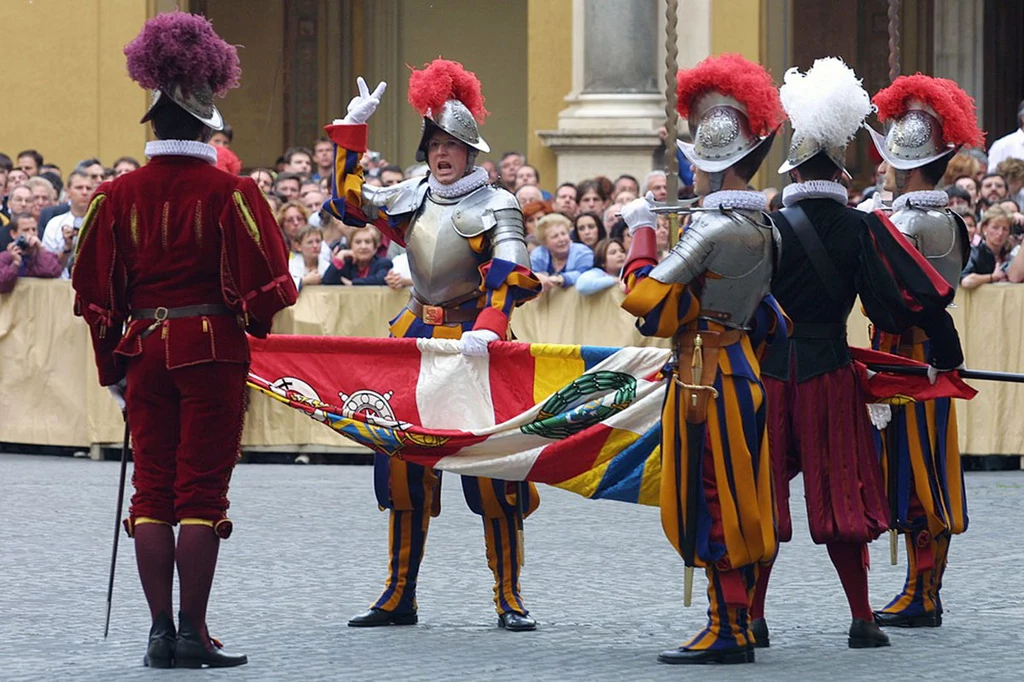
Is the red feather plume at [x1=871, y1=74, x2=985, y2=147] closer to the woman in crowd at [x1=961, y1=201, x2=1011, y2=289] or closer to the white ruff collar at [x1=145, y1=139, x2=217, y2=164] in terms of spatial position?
the white ruff collar at [x1=145, y1=139, x2=217, y2=164]

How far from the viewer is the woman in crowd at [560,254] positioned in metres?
12.8

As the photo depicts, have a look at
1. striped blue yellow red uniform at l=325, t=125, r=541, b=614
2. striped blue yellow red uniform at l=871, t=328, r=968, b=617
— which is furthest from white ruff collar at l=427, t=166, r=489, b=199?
striped blue yellow red uniform at l=871, t=328, r=968, b=617

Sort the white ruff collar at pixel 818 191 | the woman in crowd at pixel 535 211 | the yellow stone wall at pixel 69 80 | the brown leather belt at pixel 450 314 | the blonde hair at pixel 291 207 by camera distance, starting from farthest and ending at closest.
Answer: the yellow stone wall at pixel 69 80, the blonde hair at pixel 291 207, the woman in crowd at pixel 535 211, the brown leather belt at pixel 450 314, the white ruff collar at pixel 818 191

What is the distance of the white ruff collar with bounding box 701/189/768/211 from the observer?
699cm

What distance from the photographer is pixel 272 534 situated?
389 inches

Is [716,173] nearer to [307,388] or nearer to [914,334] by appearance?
[914,334]

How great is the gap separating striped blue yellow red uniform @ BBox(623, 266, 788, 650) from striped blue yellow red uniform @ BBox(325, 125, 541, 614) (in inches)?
34.5

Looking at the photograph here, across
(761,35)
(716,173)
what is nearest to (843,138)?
(716,173)

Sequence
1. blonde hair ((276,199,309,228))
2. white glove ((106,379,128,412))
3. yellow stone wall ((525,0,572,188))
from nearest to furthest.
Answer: white glove ((106,379,128,412)) → blonde hair ((276,199,309,228)) → yellow stone wall ((525,0,572,188))

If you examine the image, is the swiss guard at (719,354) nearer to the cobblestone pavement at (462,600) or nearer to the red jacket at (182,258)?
the cobblestone pavement at (462,600)

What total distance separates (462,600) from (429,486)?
53cm

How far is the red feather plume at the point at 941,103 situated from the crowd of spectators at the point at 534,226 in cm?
292

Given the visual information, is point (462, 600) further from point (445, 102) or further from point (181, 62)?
point (181, 62)

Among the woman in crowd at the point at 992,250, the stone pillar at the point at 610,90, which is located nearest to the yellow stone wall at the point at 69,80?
the stone pillar at the point at 610,90
